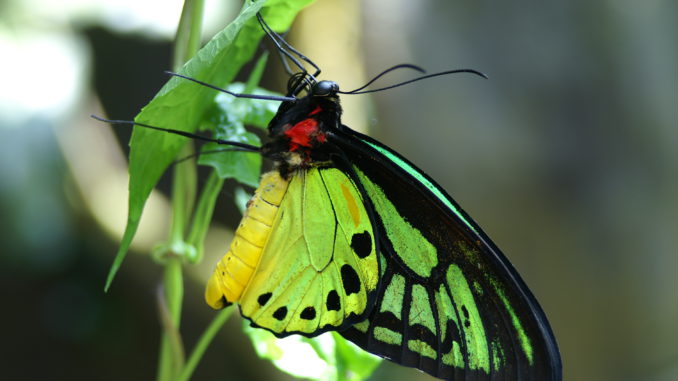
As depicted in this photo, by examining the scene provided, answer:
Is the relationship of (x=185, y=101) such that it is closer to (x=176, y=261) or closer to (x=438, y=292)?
(x=176, y=261)

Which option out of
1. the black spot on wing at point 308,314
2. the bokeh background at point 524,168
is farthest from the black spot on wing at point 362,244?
the bokeh background at point 524,168

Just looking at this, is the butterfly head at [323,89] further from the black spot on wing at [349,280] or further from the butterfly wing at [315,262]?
the black spot on wing at [349,280]

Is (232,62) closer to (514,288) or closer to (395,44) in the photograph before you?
(514,288)

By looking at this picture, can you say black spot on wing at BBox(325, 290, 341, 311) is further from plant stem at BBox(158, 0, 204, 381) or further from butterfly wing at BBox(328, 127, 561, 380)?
plant stem at BBox(158, 0, 204, 381)

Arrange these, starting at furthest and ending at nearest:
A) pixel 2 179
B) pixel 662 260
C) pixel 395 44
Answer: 1. pixel 662 260
2. pixel 395 44
3. pixel 2 179

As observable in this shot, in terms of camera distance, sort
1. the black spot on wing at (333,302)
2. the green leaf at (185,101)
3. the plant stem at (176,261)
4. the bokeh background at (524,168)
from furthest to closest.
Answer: the bokeh background at (524,168), the black spot on wing at (333,302), the plant stem at (176,261), the green leaf at (185,101)

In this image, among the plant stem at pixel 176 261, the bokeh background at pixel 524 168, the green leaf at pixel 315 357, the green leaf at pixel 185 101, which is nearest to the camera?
the green leaf at pixel 185 101

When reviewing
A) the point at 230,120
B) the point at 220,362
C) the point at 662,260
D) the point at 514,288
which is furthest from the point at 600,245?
the point at 230,120
